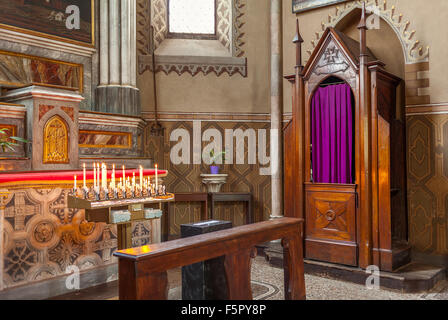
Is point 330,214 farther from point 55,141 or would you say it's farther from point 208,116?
point 55,141

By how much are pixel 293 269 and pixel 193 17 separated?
5.43 metres

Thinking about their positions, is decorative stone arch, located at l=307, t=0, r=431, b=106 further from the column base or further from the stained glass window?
the column base

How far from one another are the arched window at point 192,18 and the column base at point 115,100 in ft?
5.61

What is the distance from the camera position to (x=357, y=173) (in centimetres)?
485

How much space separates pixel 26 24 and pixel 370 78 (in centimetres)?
475

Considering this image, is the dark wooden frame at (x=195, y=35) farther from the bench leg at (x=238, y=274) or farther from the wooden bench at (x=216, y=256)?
the bench leg at (x=238, y=274)

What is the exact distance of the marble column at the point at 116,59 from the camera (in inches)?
247

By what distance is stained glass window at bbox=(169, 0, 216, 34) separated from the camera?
24.2 ft

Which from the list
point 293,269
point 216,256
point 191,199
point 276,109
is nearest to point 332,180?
point 293,269

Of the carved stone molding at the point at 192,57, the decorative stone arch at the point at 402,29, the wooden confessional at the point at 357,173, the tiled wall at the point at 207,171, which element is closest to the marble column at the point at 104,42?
the carved stone molding at the point at 192,57

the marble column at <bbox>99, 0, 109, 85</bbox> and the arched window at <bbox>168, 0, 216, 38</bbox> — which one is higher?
the arched window at <bbox>168, 0, 216, 38</bbox>

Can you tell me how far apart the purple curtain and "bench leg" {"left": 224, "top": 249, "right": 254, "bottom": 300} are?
7.64ft

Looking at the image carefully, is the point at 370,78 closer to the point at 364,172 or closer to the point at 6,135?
the point at 364,172

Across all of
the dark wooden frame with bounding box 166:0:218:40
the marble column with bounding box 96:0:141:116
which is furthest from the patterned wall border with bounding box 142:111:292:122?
the dark wooden frame with bounding box 166:0:218:40
